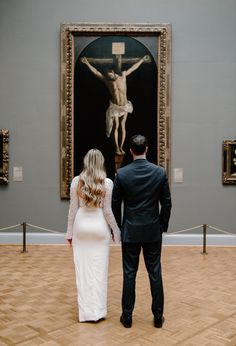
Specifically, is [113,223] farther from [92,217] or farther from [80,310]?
[80,310]

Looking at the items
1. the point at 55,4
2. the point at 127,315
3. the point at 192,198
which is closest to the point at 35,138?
the point at 55,4

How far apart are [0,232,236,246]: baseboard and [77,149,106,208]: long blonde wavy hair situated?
5774mm

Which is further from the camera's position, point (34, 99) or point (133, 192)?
point (34, 99)

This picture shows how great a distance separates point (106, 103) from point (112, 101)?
153 millimetres

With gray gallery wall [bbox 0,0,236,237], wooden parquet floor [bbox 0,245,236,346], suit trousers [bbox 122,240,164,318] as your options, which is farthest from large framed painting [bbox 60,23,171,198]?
suit trousers [bbox 122,240,164,318]

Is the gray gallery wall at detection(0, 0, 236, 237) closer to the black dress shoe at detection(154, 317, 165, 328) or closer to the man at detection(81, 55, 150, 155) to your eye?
the man at detection(81, 55, 150, 155)

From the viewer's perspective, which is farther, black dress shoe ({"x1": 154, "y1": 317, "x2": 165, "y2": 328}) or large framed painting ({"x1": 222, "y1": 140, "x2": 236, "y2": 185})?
large framed painting ({"x1": 222, "y1": 140, "x2": 236, "y2": 185})

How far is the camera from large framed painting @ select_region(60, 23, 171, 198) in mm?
10492

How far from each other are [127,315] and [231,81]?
730 centimetres

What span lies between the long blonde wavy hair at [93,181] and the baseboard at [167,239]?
5774mm

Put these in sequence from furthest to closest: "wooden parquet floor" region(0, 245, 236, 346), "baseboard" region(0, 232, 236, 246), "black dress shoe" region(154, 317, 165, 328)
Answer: "baseboard" region(0, 232, 236, 246) → "black dress shoe" region(154, 317, 165, 328) → "wooden parquet floor" region(0, 245, 236, 346)

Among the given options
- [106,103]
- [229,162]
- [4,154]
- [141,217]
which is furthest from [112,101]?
[141,217]

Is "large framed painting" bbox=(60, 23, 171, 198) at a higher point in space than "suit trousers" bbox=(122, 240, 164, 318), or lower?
higher

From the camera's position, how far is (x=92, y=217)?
16.6 ft
